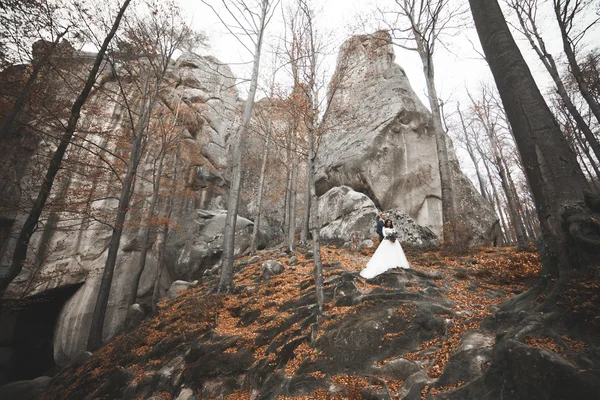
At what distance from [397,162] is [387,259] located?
985 centimetres

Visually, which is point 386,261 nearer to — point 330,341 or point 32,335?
point 330,341

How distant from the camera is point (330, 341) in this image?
4488 millimetres

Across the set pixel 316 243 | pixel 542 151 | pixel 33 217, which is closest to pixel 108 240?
pixel 33 217

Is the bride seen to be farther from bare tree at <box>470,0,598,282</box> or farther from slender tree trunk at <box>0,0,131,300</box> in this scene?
slender tree trunk at <box>0,0,131,300</box>

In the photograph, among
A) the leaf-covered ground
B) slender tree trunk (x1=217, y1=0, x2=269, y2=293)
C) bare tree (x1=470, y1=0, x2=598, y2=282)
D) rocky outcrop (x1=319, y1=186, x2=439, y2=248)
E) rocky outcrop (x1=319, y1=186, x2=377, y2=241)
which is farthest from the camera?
rocky outcrop (x1=319, y1=186, x2=377, y2=241)

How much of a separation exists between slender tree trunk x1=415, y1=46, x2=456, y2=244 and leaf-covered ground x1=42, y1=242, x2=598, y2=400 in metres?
1.17

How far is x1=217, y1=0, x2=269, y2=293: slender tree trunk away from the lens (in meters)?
8.70

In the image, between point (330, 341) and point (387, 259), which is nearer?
point (330, 341)

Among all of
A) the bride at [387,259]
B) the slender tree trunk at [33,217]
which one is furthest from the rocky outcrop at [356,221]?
the slender tree trunk at [33,217]

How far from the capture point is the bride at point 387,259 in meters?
6.98

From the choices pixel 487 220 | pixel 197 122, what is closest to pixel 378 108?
pixel 487 220

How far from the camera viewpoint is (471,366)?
107 inches

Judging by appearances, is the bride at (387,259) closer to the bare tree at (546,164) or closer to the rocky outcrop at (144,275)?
the bare tree at (546,164)

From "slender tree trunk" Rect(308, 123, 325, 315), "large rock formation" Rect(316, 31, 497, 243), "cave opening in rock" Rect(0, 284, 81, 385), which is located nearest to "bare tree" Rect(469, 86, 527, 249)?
"large rock formation" Rect(316, 31, 497, 243)
